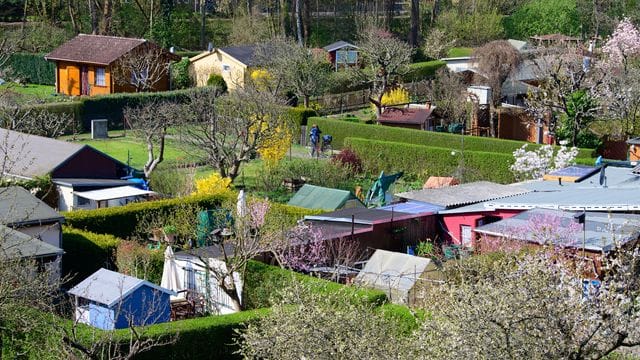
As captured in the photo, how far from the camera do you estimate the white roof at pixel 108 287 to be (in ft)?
69.5

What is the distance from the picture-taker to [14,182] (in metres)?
29.5

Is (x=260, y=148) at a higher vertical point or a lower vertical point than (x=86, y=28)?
lower

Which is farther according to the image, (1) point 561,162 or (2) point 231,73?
(2) point 231,73

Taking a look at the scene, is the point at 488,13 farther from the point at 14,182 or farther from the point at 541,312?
the point at 541,312

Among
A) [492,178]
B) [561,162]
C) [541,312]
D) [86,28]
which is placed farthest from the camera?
[86,28]

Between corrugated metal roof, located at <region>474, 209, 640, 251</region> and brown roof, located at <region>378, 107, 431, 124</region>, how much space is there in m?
17.2

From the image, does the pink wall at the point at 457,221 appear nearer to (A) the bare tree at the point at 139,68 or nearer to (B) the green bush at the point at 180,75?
(A) the bare tree at the point at 139,68

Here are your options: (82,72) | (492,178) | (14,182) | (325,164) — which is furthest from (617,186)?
(82,72)

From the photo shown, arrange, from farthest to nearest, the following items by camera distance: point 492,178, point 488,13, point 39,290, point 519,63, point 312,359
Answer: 1. point 488,13
2. point 519,63
3. point 492,178
4. point 39,290
5. point 312,359

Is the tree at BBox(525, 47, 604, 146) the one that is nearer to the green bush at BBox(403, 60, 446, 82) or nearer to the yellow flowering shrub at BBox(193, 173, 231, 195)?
the green bush at BBox(403, 60, 446, 82)

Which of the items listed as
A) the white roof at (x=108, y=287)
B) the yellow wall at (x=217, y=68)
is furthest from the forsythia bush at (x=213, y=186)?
the yellow wall at (x=217, y=68)

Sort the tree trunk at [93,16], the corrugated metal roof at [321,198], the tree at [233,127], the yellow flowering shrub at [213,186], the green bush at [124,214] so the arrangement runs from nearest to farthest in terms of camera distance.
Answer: the green bush at [124,214], the corrugated metal roof at [321,198], the yellow flowering shrub at [213,186], the tree at [233,127], the tree trunk at [93,16]

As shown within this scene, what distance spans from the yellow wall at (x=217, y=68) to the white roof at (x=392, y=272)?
94.3ft

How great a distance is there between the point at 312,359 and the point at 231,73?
130ft
